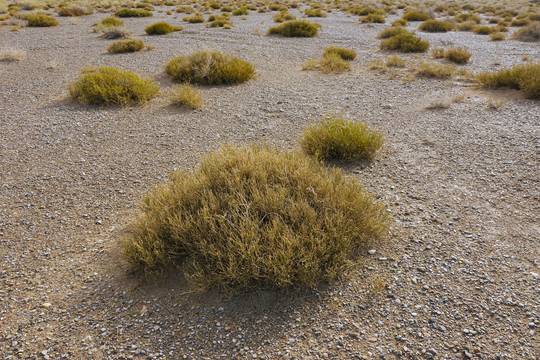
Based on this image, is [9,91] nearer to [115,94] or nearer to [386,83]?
[115,94]

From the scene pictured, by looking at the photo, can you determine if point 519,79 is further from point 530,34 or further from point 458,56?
point 530,34

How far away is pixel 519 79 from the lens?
7898 mm

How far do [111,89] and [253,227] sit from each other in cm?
602

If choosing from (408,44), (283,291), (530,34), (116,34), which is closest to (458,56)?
(408,44)

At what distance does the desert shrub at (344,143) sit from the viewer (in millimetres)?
5020

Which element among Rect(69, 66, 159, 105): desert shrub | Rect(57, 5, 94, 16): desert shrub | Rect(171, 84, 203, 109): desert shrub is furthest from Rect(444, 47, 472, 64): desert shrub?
Rect(57, 5, 94, 16): desert shrub

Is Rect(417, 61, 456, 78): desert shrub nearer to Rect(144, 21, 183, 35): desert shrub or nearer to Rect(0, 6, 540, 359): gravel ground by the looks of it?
Rect(0, 6, 540, 359): gravel ground

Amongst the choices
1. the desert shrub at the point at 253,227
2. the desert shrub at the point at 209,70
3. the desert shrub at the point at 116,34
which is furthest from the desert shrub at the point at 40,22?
the desert shrub at the point at 253,227

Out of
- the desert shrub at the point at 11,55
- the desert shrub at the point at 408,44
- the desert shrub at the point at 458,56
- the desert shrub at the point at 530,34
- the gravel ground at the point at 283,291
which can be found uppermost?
the desert shrub at the point at 530,34

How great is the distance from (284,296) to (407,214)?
75.2 inches

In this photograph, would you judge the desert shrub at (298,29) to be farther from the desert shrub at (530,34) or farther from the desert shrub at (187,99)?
the desert shrub at (187,99)

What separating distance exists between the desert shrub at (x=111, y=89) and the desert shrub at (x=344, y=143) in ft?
14.6

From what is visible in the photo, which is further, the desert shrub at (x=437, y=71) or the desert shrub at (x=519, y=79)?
the desert shrub at (x=437, y=71)

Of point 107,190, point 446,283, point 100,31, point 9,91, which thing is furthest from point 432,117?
point 100,31
